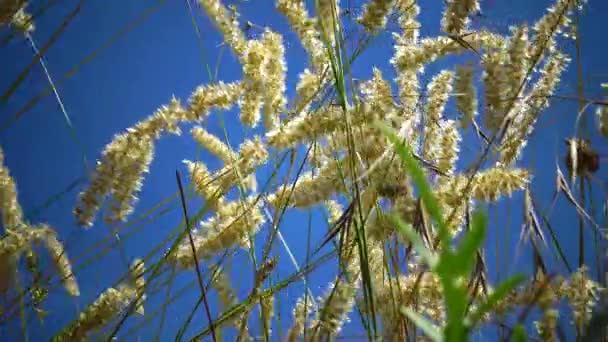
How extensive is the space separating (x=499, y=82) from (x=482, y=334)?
0.25 m

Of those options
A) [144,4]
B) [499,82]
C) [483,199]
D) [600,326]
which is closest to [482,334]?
[483,199]

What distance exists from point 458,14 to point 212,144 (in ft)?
1.14

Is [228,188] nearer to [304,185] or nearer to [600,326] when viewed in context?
[304,185]

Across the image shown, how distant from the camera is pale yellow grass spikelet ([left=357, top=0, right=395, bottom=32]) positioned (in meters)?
0.52

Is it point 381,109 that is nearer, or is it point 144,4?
point 381,109

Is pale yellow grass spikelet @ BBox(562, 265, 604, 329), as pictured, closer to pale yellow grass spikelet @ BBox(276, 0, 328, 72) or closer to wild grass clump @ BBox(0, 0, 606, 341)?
wild grass clump @ BBox(0, 0, 606, 341)

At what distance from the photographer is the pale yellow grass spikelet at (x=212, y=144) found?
2.46 ft

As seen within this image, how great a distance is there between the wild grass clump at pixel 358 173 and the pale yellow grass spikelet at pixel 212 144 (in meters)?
0.04

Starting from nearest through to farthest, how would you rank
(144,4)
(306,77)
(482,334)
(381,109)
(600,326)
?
→ (600,326) → (381,109) → (482,334) → (306,77) → (144,4)

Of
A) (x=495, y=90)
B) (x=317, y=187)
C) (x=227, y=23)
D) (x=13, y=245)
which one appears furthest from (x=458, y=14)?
(x=13, y=245)

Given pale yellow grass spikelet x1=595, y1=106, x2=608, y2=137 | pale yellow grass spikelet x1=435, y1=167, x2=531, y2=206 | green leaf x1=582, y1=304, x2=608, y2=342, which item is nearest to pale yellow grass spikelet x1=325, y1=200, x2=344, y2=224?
pale yellow grass spikelet x1=435, y1=167, x2=531, y2=206

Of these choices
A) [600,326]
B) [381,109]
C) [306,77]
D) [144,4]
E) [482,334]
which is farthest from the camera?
[144,4]

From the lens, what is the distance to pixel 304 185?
0.57 meters

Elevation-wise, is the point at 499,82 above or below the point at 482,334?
above
